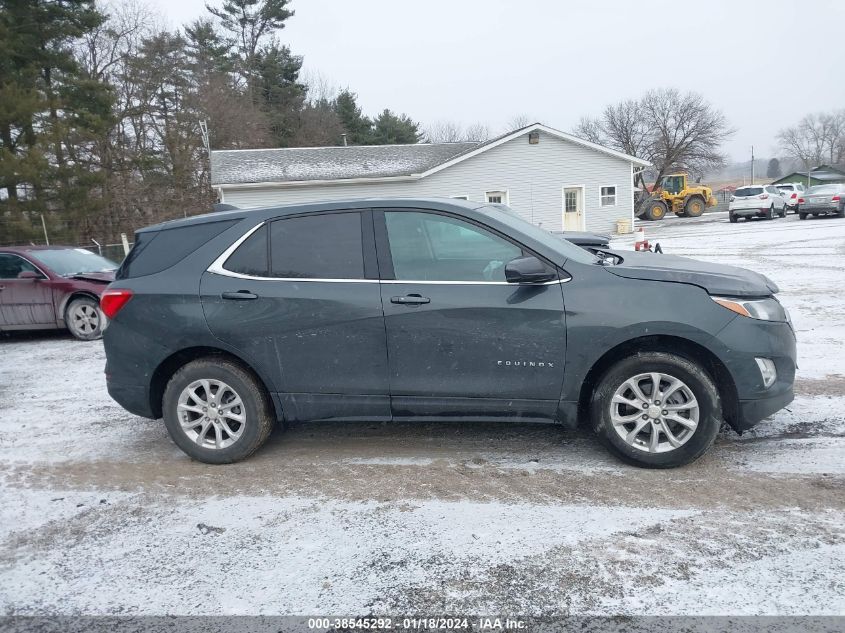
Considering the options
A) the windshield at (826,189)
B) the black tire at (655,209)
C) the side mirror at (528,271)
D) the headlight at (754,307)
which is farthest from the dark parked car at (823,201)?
the side mirror at (528,271)

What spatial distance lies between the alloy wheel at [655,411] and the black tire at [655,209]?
34.5 m

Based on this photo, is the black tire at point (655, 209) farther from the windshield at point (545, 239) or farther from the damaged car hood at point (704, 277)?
the windshield at point (545, 239)

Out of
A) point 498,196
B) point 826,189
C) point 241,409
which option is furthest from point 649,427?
point 826,189

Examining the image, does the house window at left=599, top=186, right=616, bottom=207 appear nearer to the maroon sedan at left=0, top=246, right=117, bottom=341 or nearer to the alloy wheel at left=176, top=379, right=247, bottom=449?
the maroon sedan at left=0, top=246, right=117, bottom=341

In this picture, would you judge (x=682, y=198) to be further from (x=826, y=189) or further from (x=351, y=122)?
(x=351, y=122)

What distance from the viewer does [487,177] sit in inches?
1073

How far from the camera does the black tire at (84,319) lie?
9.13 m

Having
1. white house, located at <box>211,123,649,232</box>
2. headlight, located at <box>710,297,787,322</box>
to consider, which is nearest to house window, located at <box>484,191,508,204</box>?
white house, located at <box>211,123,649,232</box>

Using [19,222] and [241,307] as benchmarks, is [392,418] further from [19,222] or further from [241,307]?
[19,222]

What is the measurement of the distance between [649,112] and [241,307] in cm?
5512

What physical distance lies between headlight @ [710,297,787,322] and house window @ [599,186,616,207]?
2560 centimetres

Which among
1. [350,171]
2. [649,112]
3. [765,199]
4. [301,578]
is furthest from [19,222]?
[649,112]

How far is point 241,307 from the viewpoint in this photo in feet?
13.9

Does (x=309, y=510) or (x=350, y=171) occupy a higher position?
(x=350, y=171)
